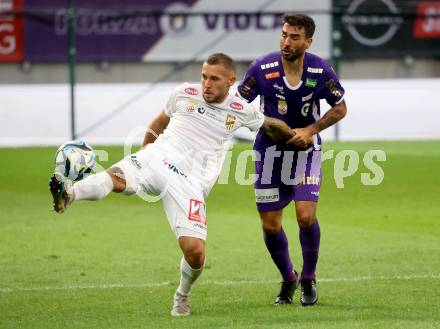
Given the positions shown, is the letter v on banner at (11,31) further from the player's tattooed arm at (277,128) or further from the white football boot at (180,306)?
the white football boot at (180,306)

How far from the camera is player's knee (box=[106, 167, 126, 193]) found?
27.8ft

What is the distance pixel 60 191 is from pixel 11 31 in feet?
52.9

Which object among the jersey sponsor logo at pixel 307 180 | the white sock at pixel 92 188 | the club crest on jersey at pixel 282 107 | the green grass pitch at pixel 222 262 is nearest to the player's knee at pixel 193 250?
the green grass pitch at pixel 222 262

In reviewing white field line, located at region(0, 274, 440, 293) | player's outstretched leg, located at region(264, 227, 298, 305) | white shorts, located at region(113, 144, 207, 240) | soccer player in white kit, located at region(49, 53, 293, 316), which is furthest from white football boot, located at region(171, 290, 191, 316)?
white field line, located at region(0, 274, 440, 293)

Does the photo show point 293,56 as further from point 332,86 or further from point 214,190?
point 214,190

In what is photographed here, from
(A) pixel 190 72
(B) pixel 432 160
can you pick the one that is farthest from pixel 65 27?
(B) pixel 432 160

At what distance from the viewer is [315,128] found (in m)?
9.41

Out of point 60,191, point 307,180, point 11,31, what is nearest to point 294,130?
point 307,180

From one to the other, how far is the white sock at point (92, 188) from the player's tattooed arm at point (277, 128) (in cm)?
143

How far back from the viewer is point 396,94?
2473 centimetres

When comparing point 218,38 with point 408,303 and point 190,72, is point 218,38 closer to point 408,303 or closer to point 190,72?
point 190,72

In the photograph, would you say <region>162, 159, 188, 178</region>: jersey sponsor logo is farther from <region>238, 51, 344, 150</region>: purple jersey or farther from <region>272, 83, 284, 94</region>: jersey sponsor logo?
<region>272, 83, 284, 94</region>: jersey sponsor logo

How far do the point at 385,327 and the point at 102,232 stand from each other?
5.91 meters

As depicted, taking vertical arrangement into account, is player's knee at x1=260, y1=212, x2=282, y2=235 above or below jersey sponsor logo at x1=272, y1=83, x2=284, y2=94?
below
